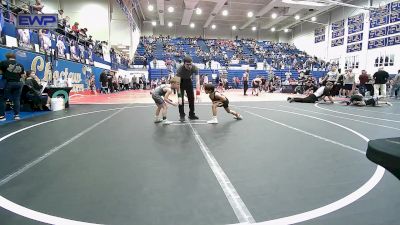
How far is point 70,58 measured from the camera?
1413 centimetres

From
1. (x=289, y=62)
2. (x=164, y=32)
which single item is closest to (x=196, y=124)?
(x=289, y=62)

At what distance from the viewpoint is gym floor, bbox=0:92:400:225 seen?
6.75 ft

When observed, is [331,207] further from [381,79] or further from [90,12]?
[90,12]

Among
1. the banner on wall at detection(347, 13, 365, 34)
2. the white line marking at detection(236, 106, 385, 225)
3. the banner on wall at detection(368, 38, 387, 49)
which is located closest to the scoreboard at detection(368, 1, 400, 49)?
the banner on wall at detection(368, 38, 387, 49)

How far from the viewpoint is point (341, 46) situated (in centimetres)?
3186

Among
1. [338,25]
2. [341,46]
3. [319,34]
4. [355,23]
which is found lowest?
[341,46]

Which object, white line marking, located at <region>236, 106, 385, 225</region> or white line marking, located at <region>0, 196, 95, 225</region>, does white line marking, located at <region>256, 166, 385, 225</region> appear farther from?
white line marking, located at <region>0, 196, 95, 225</region>

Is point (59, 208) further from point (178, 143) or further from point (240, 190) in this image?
point (178, 143)

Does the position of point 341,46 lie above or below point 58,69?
above

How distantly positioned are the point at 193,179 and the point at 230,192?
0.46 metres

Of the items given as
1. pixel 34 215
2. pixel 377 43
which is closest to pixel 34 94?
pixel 34 215

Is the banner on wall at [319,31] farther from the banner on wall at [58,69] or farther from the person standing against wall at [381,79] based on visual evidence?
the banner on wall at [58,69]

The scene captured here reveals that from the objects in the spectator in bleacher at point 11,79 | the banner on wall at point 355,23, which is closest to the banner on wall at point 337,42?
the banner on wall at point 355,23

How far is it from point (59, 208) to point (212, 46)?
38.5 meters
